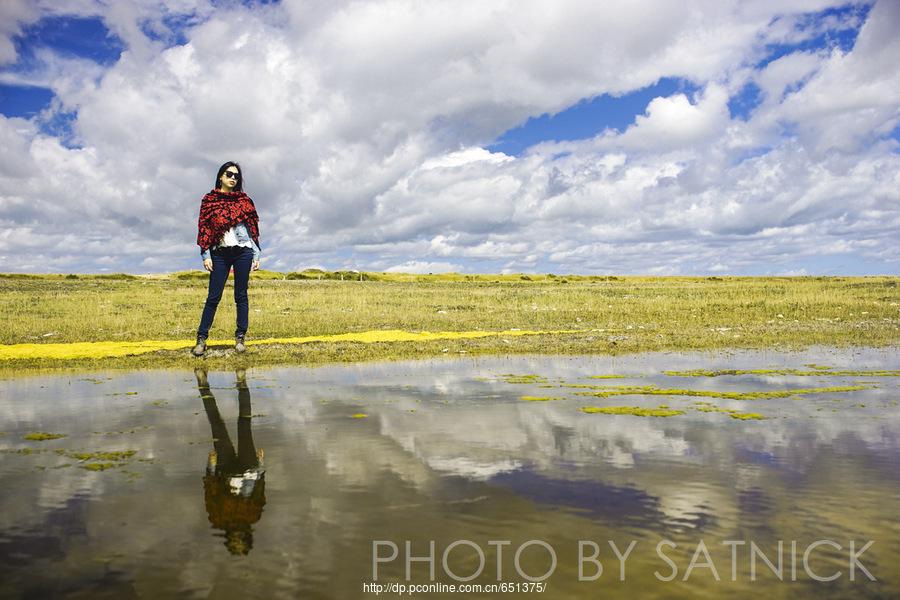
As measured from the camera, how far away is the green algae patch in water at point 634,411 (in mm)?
6609

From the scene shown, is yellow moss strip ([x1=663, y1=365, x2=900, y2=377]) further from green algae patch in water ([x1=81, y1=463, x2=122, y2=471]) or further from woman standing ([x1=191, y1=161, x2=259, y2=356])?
woman standing ([x1=191, y1=161, x2=259, y2=356])

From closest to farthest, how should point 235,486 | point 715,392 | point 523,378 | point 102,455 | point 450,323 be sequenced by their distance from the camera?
point 235,486 < point 102,455 < point 715,392 < point 523,378 < point 450,323

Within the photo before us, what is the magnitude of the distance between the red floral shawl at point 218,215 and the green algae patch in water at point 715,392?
814 centimetres

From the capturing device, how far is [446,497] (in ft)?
12.7

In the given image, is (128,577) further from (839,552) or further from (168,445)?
(839,552)

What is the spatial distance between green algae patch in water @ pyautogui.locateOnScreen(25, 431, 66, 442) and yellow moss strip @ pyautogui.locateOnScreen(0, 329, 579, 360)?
7777mm

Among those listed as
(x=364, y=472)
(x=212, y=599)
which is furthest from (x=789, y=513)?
(x=212, y=599)

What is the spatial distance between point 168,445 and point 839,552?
5026 millimetres

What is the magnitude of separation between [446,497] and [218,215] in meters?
10.2

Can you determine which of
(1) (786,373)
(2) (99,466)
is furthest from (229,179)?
(1) (786,373)

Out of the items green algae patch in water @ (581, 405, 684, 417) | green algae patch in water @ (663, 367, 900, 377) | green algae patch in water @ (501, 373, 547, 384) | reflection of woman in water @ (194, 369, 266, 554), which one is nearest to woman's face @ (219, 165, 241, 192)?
green algae patch in water @ (501, 373, 547, 384)

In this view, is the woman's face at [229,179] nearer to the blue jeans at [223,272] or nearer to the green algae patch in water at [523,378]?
the blue jeans at [223,272]

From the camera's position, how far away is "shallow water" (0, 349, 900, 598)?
288cm

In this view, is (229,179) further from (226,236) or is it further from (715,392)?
(715,392)
